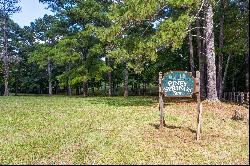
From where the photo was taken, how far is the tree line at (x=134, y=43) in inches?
827

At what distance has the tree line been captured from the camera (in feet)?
68.9

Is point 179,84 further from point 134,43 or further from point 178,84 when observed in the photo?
point 134,43

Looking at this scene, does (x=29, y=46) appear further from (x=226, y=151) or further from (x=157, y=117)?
(x=226, y=151)

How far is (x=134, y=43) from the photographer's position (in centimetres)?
2203

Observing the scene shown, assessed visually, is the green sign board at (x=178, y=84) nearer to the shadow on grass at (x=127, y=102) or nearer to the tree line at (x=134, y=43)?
the tree line at (x=134, y=43)

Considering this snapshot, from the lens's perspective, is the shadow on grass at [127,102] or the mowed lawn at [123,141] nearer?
the mowed lawn at [123,141]

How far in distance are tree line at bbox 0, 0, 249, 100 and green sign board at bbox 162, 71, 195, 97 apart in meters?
2.44

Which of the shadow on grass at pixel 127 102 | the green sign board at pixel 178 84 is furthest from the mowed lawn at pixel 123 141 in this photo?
the shadow on grass at pixel 127 102

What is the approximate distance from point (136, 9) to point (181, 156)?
494 inches

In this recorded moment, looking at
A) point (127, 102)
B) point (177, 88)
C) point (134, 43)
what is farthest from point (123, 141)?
point (127, 102)

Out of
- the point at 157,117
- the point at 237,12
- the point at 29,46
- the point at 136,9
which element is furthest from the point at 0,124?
the point at 29,46

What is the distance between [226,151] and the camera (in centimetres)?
1005

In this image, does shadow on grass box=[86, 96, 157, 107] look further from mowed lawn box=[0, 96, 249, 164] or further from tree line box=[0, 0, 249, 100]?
mowed lawn box=[0, 96, 249, 164]

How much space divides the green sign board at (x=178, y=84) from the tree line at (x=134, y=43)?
2.44m
